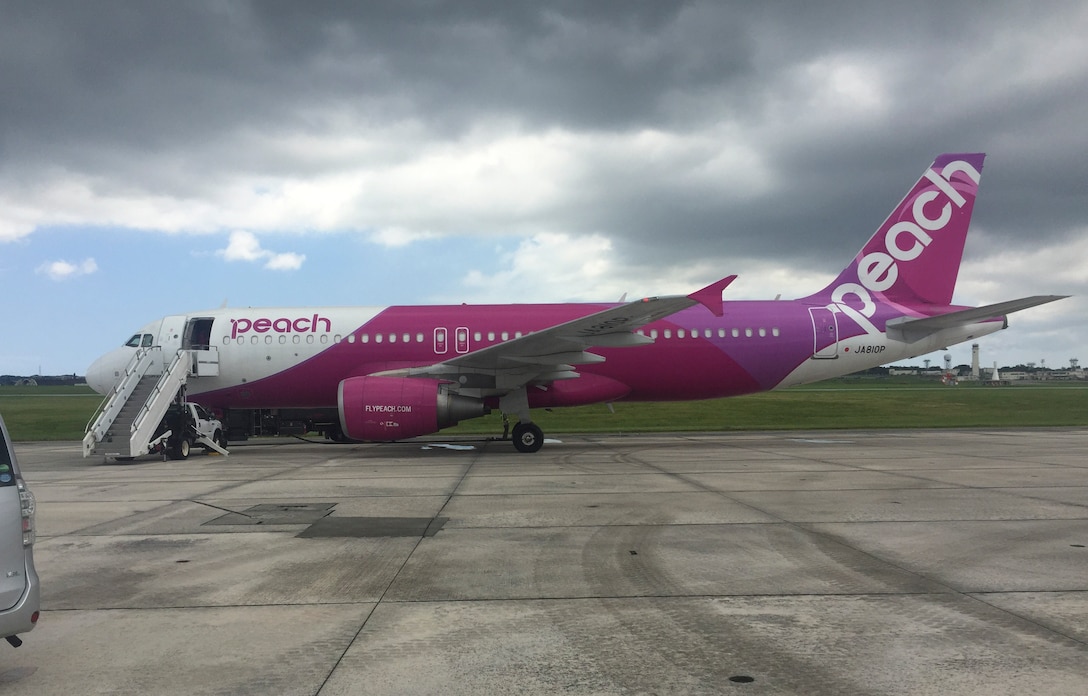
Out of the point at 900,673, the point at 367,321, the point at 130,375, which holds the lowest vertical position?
the point at 900,673

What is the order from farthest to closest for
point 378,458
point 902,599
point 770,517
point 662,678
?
point 378,458
point 770,517
point 902,599
point 662,678

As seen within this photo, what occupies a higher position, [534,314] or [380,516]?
[534,314]

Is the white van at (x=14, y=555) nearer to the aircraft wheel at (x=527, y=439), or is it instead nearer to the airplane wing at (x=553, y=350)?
the airplane wing at (x=553, y=350)

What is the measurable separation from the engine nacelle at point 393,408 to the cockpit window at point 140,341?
6834 mm

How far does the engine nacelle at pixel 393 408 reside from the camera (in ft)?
52.1

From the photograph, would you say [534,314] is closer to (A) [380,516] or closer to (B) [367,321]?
(B) [367,321]

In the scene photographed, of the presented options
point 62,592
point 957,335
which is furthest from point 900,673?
point 957,335

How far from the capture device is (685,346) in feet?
60.4

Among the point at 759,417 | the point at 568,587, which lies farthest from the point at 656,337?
the point at 759,417

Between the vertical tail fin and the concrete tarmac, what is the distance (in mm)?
8282

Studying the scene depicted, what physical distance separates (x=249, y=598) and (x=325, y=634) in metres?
1.19

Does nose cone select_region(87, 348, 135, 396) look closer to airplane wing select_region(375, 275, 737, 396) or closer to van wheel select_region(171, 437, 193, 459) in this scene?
van wheel select_region(171, 437, 193, 459)

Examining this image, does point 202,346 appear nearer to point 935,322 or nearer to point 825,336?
point 825,336

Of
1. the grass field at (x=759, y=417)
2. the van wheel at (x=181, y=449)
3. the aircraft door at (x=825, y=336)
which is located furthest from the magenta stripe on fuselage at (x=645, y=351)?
the grass field at (x=759, y=417)
